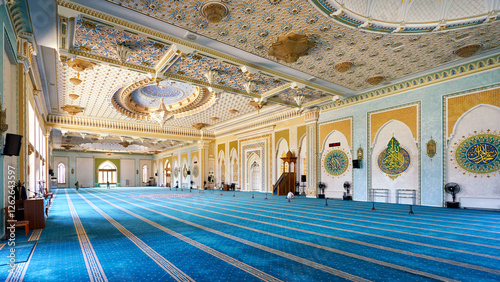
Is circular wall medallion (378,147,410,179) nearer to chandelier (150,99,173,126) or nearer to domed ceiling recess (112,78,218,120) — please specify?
domed ceiling recess (112,78,218,120)

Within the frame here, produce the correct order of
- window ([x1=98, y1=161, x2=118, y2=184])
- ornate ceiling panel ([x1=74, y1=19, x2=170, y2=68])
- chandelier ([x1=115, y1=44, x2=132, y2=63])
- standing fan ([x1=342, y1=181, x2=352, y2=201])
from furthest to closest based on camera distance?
window ([x1=98, y1=161, x2=118, y2=184])
standing fan ([x1=342, y1=181, x2=352, y2=201])
chandelier ([x1=115, y1=44, x2=132, y2=63])
ornate ceiling panel ([x1=74, y1=19, x2=170, y2=68])

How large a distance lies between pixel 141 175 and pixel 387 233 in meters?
26.2

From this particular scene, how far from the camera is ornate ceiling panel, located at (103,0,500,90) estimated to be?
4.44 meters

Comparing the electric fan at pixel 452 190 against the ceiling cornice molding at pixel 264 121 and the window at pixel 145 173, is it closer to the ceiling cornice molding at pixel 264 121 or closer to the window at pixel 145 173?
the ceiling cornice molding at pixel 264 121

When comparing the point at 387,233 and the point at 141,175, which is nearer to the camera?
the point at 387,233

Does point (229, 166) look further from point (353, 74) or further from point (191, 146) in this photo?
point (353, 74)

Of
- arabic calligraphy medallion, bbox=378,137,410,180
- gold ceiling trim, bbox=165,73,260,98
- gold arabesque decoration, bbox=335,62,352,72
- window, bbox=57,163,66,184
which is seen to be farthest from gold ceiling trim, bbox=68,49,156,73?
window, bbox=57,163,66,184

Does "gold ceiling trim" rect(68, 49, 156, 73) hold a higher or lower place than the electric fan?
higher

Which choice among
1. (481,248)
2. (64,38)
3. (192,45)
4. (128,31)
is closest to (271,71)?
(192,45)

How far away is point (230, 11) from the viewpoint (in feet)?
14.8

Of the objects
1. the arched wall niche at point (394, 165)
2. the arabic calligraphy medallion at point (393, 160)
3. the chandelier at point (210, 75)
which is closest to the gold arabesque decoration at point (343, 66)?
the arched wall niche at point (394, 165)

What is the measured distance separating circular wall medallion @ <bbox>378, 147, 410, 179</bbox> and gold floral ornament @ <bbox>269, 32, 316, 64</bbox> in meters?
4.06

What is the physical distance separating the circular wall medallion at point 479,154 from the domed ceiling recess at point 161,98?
693cm

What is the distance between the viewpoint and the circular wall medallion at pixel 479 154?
5.96 m
